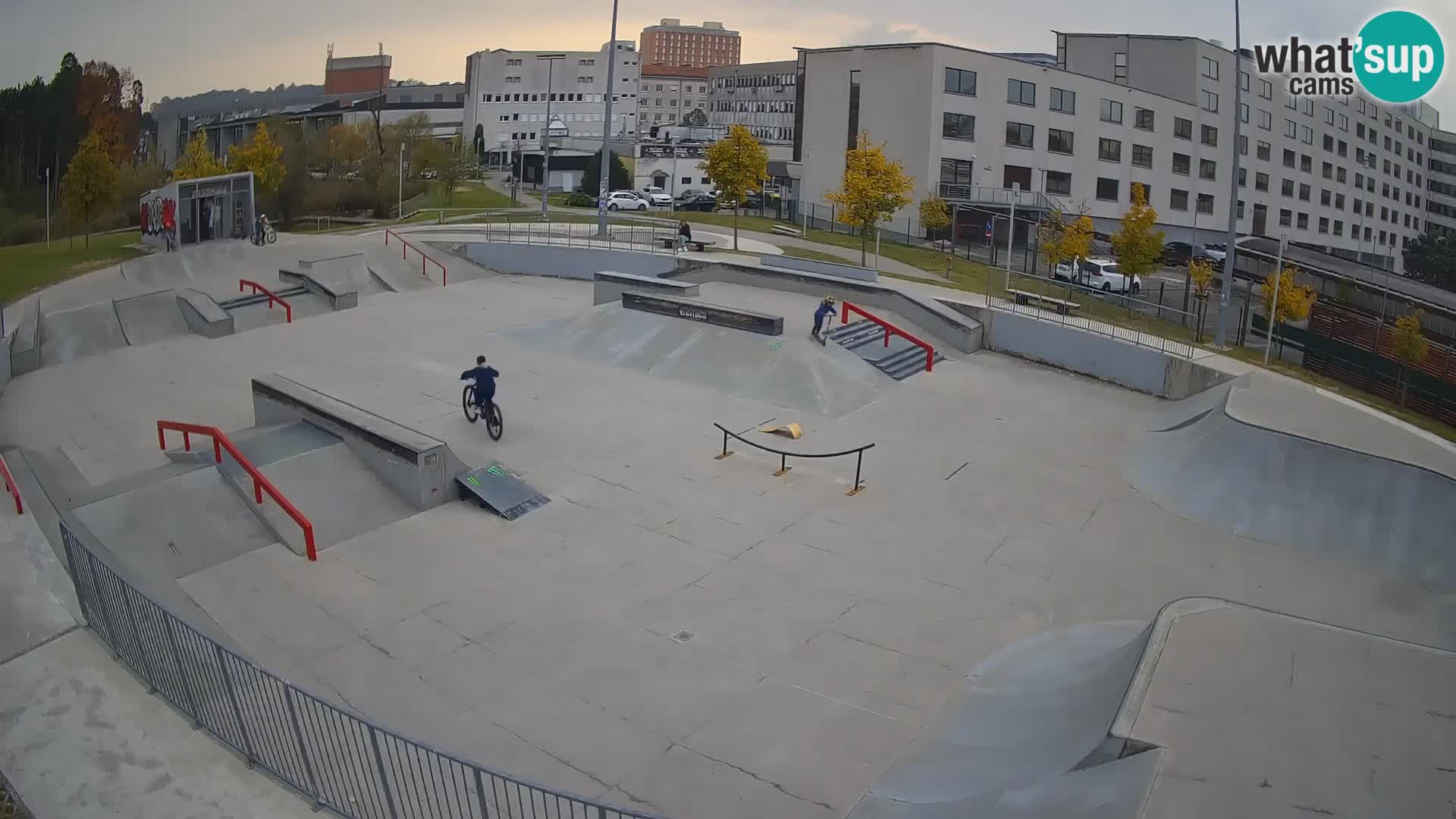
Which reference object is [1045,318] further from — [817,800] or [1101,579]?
[817,800]

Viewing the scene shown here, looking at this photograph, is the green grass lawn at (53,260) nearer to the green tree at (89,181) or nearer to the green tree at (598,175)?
the green tree at (89,181)

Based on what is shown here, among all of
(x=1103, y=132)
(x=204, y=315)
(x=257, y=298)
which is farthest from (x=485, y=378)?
(x=1103, y=132)

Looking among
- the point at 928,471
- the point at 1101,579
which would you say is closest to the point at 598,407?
the point at 928,471

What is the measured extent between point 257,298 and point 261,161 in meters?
16.7

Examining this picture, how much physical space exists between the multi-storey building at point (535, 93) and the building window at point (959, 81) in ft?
187

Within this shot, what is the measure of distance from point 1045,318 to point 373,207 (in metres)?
40.0

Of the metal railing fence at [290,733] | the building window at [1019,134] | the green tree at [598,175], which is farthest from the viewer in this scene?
the green tree at [598,175]

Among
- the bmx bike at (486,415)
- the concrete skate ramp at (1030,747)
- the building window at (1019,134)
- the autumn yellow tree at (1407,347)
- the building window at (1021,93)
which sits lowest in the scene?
the concrete skate ramp at (1030,747)

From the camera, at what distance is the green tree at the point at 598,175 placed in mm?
69812

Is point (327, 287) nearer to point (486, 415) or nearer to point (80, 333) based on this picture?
point (80, 333)

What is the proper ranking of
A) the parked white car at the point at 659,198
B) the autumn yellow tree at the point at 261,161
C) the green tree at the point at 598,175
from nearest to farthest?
the autumn yellow tree at the point at 261,161 < the parked white car at the point at 659,198 < the green tree at the point at 598,175

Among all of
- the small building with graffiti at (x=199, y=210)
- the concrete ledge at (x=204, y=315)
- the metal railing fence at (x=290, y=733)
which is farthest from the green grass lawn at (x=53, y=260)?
the metal railing fence at (x=290, y=733)

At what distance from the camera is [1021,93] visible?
48812 mm

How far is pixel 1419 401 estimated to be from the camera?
23.3 m
